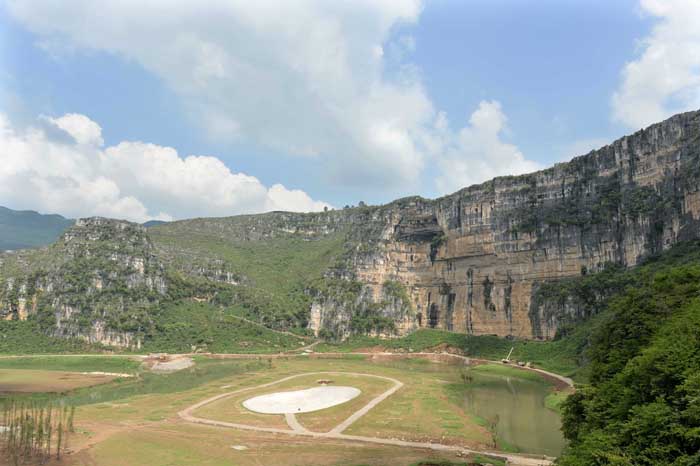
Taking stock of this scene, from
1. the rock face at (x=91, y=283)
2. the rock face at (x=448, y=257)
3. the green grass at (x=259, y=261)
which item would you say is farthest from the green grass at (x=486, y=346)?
the rock face at (x=91, y=283)

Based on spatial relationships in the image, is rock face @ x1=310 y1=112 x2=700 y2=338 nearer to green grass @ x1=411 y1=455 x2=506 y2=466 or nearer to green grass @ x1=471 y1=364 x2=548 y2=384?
green grass @ x1=471 y1=364 x2=548 y2=384

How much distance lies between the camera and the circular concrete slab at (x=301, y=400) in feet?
180

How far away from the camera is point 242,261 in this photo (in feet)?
575

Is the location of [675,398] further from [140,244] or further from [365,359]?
[140,244]

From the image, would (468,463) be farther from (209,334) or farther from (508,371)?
(209,334)

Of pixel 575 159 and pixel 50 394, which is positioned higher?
pixel 575 159

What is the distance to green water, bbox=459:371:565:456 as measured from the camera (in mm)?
42156

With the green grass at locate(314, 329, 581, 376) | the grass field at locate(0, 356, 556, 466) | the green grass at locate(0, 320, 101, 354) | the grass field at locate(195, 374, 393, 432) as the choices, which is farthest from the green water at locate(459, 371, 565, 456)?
the green grass at locate(0, 320, 101, 354)

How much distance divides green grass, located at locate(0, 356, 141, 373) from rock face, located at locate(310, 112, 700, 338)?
2231 inches

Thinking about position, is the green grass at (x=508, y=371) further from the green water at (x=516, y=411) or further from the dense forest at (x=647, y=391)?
the dense forest at (x=647, y=391)

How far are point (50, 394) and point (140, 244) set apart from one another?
86058 millimetres

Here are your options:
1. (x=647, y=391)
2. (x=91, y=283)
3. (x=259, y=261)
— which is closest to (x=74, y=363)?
(x=91, y=283)

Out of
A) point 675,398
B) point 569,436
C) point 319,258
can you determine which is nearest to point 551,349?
point 569,436

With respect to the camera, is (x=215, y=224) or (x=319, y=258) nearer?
(x=319, y=258)
